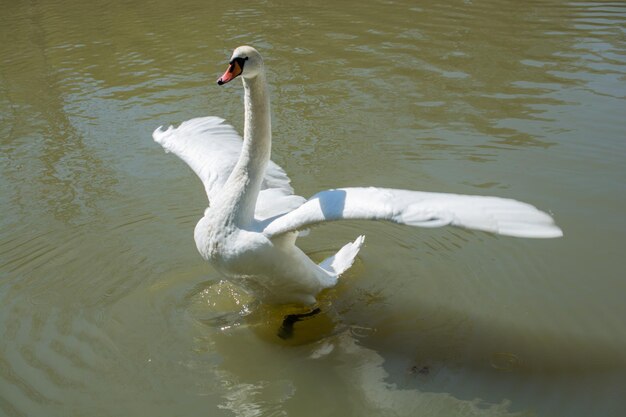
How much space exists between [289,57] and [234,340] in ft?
21.1

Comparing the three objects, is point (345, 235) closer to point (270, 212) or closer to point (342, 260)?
point (342, 260)

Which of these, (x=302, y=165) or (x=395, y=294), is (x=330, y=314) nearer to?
(x=395, y=294)

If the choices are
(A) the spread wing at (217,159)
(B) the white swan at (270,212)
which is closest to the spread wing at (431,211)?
(B) the white swan at (270,212)

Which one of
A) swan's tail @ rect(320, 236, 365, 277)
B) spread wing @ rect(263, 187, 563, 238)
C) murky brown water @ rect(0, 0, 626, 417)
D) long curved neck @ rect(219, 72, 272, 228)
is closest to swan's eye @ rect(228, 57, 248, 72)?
long curved neck @ rect(219, 72, 272, 228)

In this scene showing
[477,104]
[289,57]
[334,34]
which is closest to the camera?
[477,104]

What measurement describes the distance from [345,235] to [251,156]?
64.1 inches

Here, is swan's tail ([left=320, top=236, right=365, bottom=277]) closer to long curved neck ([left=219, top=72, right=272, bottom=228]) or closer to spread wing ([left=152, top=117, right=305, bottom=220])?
spread wing ([left=152, top=117, right=305, bottom=220])

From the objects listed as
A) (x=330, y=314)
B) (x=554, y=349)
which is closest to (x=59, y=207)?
(x=330, y=314)

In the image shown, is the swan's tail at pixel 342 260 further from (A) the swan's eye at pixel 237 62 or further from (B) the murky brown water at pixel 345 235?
(A) the swan's eye at pixel 237 62

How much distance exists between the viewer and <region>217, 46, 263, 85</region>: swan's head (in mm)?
4492

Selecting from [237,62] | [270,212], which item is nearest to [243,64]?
[237,62]

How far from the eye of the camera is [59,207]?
680 centimetres

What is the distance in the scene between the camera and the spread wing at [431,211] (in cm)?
339

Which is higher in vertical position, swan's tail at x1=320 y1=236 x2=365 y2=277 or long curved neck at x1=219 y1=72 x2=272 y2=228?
long curved neck at x1=219 y1=72 x2=272 y2=228
